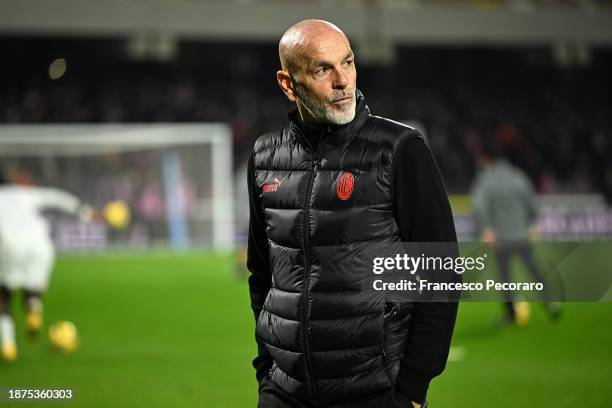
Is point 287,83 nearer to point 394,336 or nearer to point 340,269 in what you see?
point 340,269

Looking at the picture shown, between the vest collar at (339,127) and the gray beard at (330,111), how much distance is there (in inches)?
0.9

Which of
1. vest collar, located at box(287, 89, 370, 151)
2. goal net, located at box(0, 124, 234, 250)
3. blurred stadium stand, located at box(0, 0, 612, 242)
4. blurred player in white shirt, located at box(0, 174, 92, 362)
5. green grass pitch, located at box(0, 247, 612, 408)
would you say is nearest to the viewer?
vest collar, located at box(287, 89, 370, 151)

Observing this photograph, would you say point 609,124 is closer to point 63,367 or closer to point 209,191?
point 209,191

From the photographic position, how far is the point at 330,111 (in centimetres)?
233

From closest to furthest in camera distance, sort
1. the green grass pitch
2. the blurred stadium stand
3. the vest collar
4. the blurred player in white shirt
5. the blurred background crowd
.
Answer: the vest collar < the green grass pitch < the blurred player in white shirt < the blurred stadium stand < the blurred background crowd

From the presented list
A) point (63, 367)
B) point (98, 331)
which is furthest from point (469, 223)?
point (63, 367)

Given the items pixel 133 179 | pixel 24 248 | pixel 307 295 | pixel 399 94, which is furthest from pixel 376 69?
pixel 307 295

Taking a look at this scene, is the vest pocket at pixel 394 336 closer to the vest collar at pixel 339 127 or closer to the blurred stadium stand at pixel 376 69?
the vest collar at pixel 339 127

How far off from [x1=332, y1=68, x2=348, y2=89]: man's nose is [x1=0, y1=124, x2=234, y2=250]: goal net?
15511 millimetres

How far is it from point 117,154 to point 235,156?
20.7ft

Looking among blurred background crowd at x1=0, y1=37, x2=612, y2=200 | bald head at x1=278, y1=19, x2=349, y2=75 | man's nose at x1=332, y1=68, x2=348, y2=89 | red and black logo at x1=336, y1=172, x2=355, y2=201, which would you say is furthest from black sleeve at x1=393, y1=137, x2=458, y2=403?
blurred background crowd at x1=0, y1=37, x2=612, y2=200

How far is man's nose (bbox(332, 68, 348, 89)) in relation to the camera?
232 centimetres

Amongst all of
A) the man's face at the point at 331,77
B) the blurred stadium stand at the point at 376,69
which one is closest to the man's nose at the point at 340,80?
the man's face at the point at 331,77

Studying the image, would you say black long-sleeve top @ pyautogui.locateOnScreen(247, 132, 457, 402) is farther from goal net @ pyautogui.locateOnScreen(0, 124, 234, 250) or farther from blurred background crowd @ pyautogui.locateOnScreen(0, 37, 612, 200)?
blurred background crowd @ pyautogui.locateOnScreen(0, 37, 612, 200)
